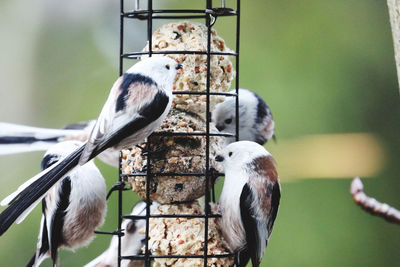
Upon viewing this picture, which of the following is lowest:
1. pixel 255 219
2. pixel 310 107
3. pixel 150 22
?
pixel 255 219

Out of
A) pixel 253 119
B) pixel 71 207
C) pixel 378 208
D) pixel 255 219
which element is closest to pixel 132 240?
pixel 71 207

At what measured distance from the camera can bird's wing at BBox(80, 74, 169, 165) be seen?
2.54m

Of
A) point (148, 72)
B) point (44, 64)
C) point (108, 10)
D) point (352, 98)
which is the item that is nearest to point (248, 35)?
point (352, 98)

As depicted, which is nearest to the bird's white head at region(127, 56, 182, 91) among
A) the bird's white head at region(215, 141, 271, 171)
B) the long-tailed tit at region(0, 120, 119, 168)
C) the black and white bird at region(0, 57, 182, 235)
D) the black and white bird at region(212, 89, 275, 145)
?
the black and white bird at region(0, 57, 182, 235)

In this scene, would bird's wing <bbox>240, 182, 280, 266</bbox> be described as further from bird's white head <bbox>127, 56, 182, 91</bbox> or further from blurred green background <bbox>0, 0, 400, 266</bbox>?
blurred green background <bbox>0, 0, 400, 266</bbox>

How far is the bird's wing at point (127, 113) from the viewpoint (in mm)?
2539

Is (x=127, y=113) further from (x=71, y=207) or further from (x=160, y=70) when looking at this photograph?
(x=71, y=207)

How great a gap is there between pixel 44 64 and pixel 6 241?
1.14 m

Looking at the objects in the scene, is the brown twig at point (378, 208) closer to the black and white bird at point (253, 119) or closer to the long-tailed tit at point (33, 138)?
the black and white bird at point (253, 119)

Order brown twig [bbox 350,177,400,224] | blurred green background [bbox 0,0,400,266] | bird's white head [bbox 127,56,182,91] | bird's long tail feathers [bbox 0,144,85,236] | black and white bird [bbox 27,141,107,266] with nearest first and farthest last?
brown twig [bbox 350,177,400,224] < bird's long tail feathers [bbox 0,144,85,236] < bird's white head [bbox 127,56,182,91] < black and white bird [bbox 27,141,107,266] < blurred green background [bbox 0,0,400,266]

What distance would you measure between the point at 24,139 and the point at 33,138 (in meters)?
0.06

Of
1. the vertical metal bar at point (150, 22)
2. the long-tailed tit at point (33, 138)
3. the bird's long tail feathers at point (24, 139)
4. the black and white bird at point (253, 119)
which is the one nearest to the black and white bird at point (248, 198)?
the vertical metal bar at point (150, 22)

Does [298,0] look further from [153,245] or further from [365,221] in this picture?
[153,245]

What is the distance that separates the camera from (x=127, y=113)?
2562 millimetres
